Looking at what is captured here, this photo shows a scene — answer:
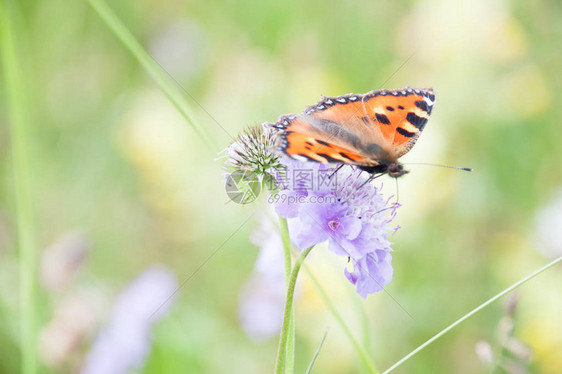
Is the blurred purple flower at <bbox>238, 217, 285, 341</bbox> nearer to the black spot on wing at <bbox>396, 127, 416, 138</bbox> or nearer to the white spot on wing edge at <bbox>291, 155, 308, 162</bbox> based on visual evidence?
the black spot on wing at <bbox>396, 127, 416, 138</bbox>

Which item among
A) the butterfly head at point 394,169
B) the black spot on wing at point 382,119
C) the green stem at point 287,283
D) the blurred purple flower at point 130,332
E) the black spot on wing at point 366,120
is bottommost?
the green stem at point 287,283

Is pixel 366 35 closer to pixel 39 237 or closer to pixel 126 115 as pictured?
pixel 126 115

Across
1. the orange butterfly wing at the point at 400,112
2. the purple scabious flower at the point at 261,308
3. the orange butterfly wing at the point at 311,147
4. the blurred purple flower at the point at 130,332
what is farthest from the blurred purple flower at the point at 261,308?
the orange butterfly wing at the point at 311,147

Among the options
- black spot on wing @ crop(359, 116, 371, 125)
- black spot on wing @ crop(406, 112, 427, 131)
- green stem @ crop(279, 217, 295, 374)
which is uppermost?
black spot on wing @ crop(359, 116, 371, 125)

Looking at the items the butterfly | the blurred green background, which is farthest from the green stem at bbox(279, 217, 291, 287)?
the blurred green background

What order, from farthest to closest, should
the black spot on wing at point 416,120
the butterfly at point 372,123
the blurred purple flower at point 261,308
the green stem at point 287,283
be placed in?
the blurred purple flower at point 261,308 < the black spot on wing at point 416,120 < the butterfly at point 372,123 < the green stem at point 287,283

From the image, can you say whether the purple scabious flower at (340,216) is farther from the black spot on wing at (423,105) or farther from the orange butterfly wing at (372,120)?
the black spot on wing at (423,105)

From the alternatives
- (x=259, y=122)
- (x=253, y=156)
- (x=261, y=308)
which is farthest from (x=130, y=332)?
(x=259, y=122)
